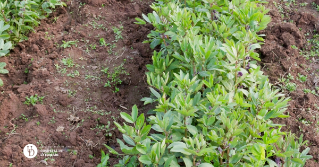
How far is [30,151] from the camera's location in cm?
321

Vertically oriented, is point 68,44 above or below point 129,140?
above

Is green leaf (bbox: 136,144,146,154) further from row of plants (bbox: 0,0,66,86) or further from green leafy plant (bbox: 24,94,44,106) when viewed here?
row of plants (bbox: 0,0,66,86)

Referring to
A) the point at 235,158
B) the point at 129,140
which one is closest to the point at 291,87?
the point at 235,158

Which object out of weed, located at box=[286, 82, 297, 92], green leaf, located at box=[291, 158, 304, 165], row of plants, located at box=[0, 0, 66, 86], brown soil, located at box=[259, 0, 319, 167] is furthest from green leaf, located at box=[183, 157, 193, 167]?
row of plants, located at box=[0, 0, 66, 86]

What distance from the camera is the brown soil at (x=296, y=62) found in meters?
3.28

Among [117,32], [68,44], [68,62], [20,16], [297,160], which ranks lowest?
[297,160]

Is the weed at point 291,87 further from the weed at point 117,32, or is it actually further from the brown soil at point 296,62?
the weed at point 117,32

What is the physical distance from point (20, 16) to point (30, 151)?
87.6 inches

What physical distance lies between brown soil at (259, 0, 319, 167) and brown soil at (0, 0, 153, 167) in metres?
1.61

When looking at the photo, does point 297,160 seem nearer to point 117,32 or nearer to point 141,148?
point 141,148

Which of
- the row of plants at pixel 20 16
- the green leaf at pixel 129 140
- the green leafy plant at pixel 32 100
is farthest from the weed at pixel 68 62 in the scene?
the green leaf at pixel 129 140

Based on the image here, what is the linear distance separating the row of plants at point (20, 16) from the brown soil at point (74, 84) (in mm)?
140

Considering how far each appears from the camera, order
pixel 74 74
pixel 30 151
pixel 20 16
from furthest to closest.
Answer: pixel 20 16 < pixel 74 74 < pixel 30 151

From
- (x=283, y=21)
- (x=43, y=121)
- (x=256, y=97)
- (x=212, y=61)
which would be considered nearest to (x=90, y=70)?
(x=43, y=121)
